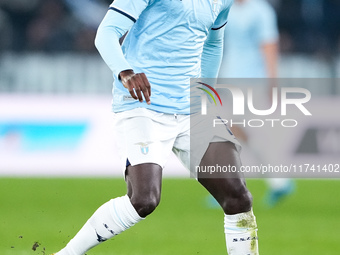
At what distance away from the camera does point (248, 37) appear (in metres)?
9.47

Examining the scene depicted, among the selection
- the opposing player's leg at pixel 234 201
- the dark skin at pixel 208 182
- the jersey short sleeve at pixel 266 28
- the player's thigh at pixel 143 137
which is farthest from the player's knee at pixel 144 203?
the jersey short sleeve at pixel 266 28

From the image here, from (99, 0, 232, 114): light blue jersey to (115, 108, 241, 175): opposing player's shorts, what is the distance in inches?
2.3

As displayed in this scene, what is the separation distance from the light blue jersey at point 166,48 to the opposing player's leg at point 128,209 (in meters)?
0.42

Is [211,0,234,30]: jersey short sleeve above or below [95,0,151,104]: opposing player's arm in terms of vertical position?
above

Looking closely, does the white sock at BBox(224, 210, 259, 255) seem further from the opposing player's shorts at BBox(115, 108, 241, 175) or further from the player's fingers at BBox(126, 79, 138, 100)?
the player's fingers at BBox(126, 79, 138, 100)

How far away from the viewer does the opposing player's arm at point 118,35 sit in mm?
4461

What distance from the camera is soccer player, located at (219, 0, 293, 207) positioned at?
30.6 ft

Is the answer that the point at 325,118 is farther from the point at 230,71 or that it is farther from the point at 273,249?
the point at 273,249

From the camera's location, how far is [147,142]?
4.83 metres

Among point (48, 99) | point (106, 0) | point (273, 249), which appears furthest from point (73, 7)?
point (273, 249)

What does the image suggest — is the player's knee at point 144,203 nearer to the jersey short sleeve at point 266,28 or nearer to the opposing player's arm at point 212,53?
the opposing player's arm at point 212,53

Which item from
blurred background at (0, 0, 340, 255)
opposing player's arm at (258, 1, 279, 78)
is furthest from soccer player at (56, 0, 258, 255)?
opposing player's arm at (258, 1, 279, 78)

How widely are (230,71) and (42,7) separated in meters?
7.42

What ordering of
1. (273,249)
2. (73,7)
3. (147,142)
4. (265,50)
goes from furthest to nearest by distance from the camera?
(73,7)
(265,50)
(273,249)
(147,142)
